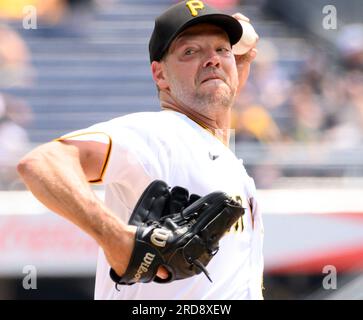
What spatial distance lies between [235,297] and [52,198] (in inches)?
26.8

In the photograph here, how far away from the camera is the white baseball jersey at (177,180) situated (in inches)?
98.1

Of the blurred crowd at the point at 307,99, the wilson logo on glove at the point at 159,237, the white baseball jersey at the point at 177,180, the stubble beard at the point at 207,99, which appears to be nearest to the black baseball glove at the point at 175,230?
the wilson logo on glove at the point at 159,237

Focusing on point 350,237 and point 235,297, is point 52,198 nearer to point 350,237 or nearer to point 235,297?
point 235,297

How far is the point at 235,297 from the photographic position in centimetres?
260

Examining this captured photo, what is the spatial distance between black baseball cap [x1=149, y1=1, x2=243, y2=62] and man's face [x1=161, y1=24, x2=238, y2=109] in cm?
3

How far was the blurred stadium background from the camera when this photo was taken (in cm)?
649

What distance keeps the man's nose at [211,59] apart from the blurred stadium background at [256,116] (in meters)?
3.74

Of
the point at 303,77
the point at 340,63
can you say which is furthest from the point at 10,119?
the point at 340,63
